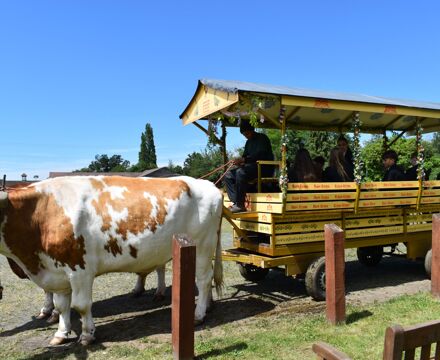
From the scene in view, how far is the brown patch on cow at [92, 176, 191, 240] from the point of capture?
5426mm

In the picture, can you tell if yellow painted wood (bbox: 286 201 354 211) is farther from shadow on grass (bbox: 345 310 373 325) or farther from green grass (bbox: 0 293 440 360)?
shadow on grass (bbox: 345 310 373 325)

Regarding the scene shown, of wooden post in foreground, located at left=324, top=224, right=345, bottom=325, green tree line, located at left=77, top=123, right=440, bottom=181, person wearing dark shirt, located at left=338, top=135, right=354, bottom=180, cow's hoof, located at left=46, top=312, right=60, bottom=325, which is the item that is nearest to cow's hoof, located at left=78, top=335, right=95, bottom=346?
cow's hoof, located at left=46, top=312, right=60, bottom=325

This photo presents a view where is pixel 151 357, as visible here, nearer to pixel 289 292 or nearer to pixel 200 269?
pixel 200 269

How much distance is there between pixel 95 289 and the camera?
26.0 feet

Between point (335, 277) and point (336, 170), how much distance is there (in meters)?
2.93

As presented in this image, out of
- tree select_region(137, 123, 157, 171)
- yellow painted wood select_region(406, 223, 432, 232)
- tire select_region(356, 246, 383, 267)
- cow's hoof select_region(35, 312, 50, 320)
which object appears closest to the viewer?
cow's hoof select_region(35, 312, 50, 320)

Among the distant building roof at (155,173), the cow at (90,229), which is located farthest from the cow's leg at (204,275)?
the distant building roof at (155,173)

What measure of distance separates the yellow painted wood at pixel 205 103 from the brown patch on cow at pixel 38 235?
2781 mm

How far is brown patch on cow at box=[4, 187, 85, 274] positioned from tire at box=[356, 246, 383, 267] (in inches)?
260

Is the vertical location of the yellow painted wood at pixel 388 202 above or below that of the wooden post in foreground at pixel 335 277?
above

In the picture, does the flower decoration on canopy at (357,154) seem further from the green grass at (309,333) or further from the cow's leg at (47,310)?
the cow's leg at (47,310)

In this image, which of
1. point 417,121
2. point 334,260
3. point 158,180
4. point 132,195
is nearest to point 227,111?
point 158,180

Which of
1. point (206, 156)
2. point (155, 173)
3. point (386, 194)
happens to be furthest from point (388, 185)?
point (206, 156)

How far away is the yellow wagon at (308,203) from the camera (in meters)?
6.48
